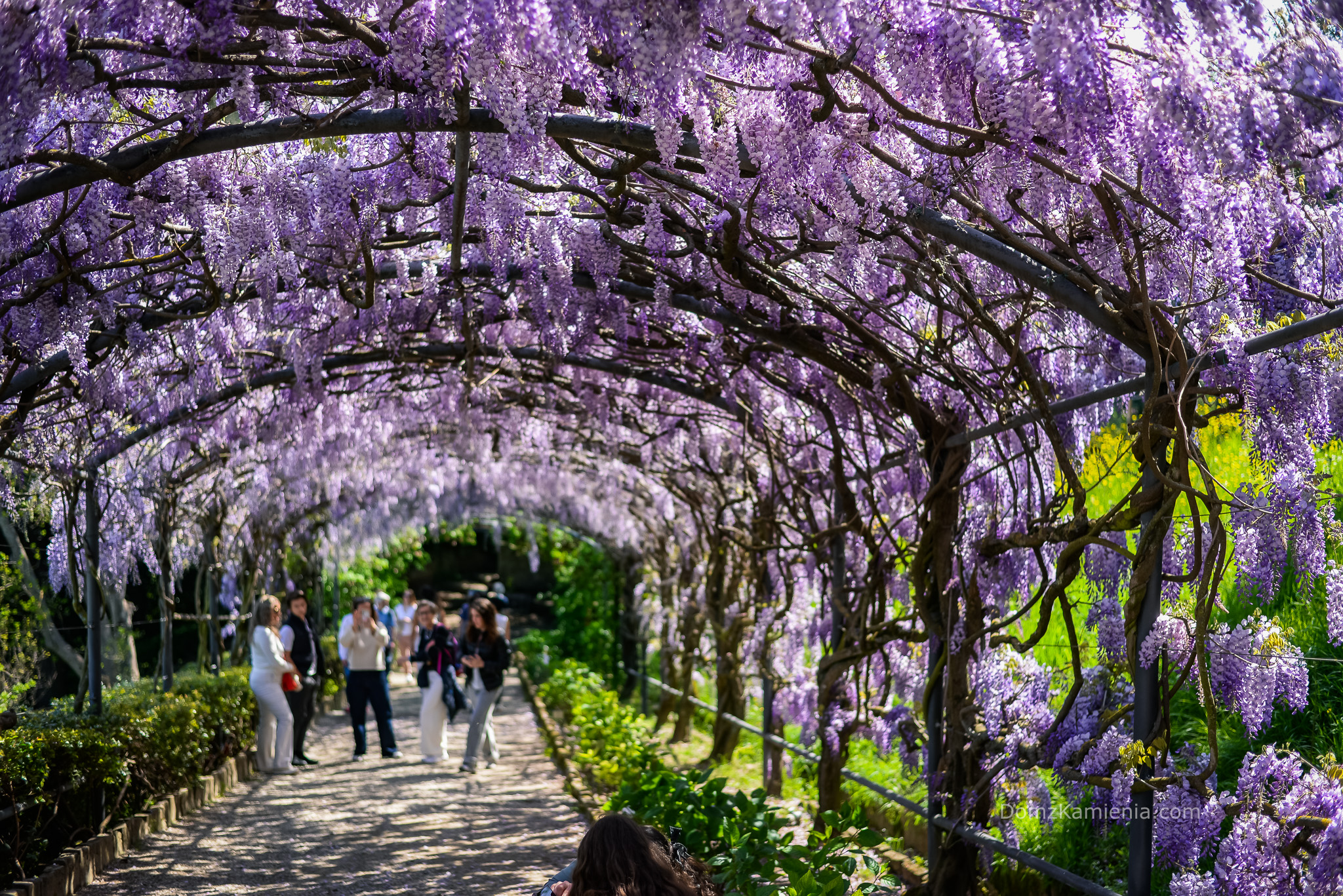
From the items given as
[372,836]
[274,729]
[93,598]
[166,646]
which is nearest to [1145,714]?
[372,836]

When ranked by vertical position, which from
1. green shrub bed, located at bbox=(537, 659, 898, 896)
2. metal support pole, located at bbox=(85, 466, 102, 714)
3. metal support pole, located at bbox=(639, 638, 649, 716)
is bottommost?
metal support pole, located at bbox=(639, 638, 649, 716)

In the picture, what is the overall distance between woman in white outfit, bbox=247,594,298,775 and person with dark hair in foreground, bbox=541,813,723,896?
6153 mm

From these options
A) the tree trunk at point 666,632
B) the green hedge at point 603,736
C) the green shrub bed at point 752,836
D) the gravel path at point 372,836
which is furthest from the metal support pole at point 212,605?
the green shrub bed at point 752,836

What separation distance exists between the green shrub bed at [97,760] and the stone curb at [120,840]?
7 cm

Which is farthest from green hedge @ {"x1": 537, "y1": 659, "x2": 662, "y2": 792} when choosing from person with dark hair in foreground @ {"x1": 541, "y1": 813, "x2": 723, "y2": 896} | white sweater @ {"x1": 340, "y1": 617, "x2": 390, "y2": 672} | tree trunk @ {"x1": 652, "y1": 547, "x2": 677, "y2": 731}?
person with dark hair in foreground @ {"x1": 541, "y1": 813, "x2": 723, "y2": 896}

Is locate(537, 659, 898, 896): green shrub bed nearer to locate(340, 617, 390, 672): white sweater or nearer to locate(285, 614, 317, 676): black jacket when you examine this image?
locate(340, 617, 390, 672): white sweater

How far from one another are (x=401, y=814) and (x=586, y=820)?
3.78ft

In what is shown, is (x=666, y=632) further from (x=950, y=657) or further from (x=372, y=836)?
(x=950, y=657)

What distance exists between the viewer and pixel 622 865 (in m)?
2.34

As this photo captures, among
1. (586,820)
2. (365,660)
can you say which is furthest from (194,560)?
(586,820)

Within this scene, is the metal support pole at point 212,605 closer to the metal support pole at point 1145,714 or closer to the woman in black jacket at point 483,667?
the woman in black jacket at point 483,667

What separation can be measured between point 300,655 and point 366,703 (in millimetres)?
772

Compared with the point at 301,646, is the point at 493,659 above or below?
below

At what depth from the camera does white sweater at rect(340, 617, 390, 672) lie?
8859 mm
